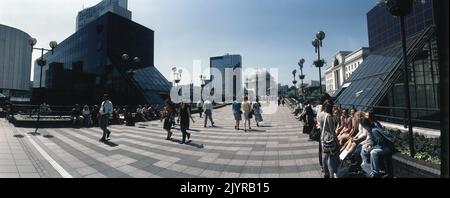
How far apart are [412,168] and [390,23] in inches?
2849

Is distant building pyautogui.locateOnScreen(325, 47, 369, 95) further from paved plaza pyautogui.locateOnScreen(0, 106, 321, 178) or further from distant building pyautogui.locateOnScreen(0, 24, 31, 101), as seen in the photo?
distant building pyautogui.locateOnScreen(0, 24, 31, 101)

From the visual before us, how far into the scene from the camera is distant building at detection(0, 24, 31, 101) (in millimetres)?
91938

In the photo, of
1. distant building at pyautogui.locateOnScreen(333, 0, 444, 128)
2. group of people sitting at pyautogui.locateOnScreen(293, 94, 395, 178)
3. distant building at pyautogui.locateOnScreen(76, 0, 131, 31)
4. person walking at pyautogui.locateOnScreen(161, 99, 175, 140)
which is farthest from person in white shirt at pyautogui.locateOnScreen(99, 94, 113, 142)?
distant building at pyautogui.locateOnScreen(76, 0, 131, 31)

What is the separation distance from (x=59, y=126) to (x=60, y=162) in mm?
9421

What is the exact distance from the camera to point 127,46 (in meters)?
43.3

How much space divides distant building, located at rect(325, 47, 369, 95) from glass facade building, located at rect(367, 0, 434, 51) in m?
22.6

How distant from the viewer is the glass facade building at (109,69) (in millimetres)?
33438

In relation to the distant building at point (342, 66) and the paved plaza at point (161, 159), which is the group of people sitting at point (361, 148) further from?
the distant building at point (342, 66)

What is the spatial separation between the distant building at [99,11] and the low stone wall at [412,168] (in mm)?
134191

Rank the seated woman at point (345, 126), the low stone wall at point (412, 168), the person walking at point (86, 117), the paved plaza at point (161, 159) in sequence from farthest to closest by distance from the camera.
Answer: the person walking at point (86, 117) → the seated woman at point (345, 126) → the paved plaza at point (161, 159) → the low stone wall at point (412, 168)

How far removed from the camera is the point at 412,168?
391 cm

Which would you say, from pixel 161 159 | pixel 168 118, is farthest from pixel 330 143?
pixel 168 118

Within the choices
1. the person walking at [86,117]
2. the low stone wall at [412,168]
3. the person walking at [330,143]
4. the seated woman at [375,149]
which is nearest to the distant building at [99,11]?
the person walking at [86,117]
